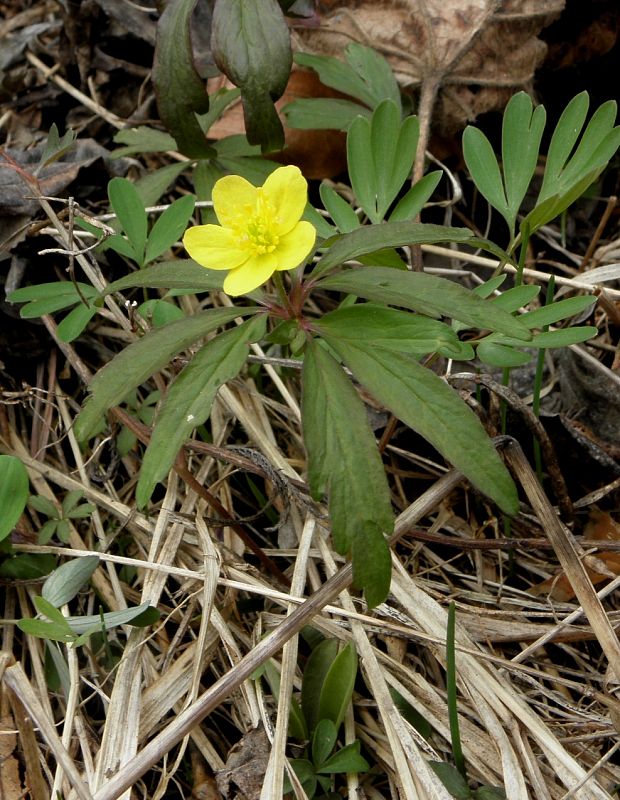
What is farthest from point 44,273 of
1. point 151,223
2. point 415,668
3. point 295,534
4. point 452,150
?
point 415,668

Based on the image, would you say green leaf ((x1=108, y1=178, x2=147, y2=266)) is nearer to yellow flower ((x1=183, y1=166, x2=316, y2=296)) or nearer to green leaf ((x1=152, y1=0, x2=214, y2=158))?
green leaf ((x1=152, y1=0, x2=214, y2=158))

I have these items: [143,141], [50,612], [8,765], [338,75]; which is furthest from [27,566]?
[338,75]

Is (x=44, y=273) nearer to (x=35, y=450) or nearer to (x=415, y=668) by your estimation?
(x=35, y=450)

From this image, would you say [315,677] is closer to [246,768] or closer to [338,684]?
[338,684]

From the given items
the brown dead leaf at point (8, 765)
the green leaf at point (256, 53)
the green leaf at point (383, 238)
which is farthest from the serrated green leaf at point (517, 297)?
the brown dead leaf at point (8, 765)

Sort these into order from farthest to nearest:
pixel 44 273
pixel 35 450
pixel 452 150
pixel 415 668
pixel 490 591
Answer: pixel 452 150, pixel 44 273, pixel 35 450, pixel 490 591, pixel 415 668

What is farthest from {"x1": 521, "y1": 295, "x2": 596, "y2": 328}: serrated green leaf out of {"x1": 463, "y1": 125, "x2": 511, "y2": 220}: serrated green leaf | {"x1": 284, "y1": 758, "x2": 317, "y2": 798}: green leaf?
{"x1": 284, "y1": 758, "x2": 317, "y2": 798}: green leaf

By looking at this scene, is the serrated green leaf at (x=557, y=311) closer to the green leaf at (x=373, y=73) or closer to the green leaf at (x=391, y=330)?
the green leaf at (x=391, y=330)
